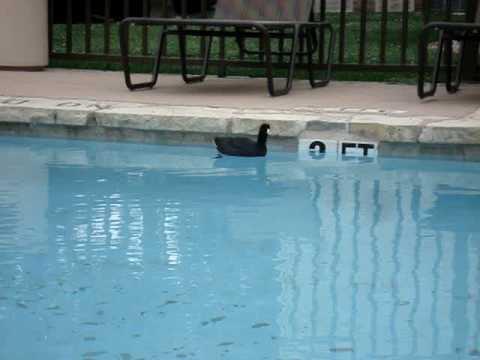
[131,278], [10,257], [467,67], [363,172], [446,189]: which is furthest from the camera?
[467,67]

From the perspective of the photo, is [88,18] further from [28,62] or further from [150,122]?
[150,122]

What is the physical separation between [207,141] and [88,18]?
2571 mm

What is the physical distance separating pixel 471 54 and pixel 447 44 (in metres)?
0.30

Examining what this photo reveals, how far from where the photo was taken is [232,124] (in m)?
6.48

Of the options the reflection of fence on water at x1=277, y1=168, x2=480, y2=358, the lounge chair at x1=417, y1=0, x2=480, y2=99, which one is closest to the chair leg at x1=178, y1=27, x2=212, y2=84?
the lounge chair at x1=417, y1=0, x2=480, y2=99

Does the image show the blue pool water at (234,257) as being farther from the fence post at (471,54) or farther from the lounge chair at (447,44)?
the fence post at (471,54)

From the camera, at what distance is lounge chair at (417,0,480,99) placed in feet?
23.1

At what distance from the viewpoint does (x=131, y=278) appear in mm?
4082

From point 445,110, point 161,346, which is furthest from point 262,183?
point 161,346

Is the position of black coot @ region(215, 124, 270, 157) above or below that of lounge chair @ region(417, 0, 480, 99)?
below

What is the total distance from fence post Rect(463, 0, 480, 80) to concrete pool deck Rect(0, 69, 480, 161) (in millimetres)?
290

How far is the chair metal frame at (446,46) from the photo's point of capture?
7.03m

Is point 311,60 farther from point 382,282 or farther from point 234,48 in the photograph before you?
point 382,282

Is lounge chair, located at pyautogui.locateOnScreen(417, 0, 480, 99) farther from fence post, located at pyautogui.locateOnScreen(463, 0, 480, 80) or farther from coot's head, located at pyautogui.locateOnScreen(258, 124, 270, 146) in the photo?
coot's head, located at pyautogui.locateOnScreen(258, 124, 270, 146)
